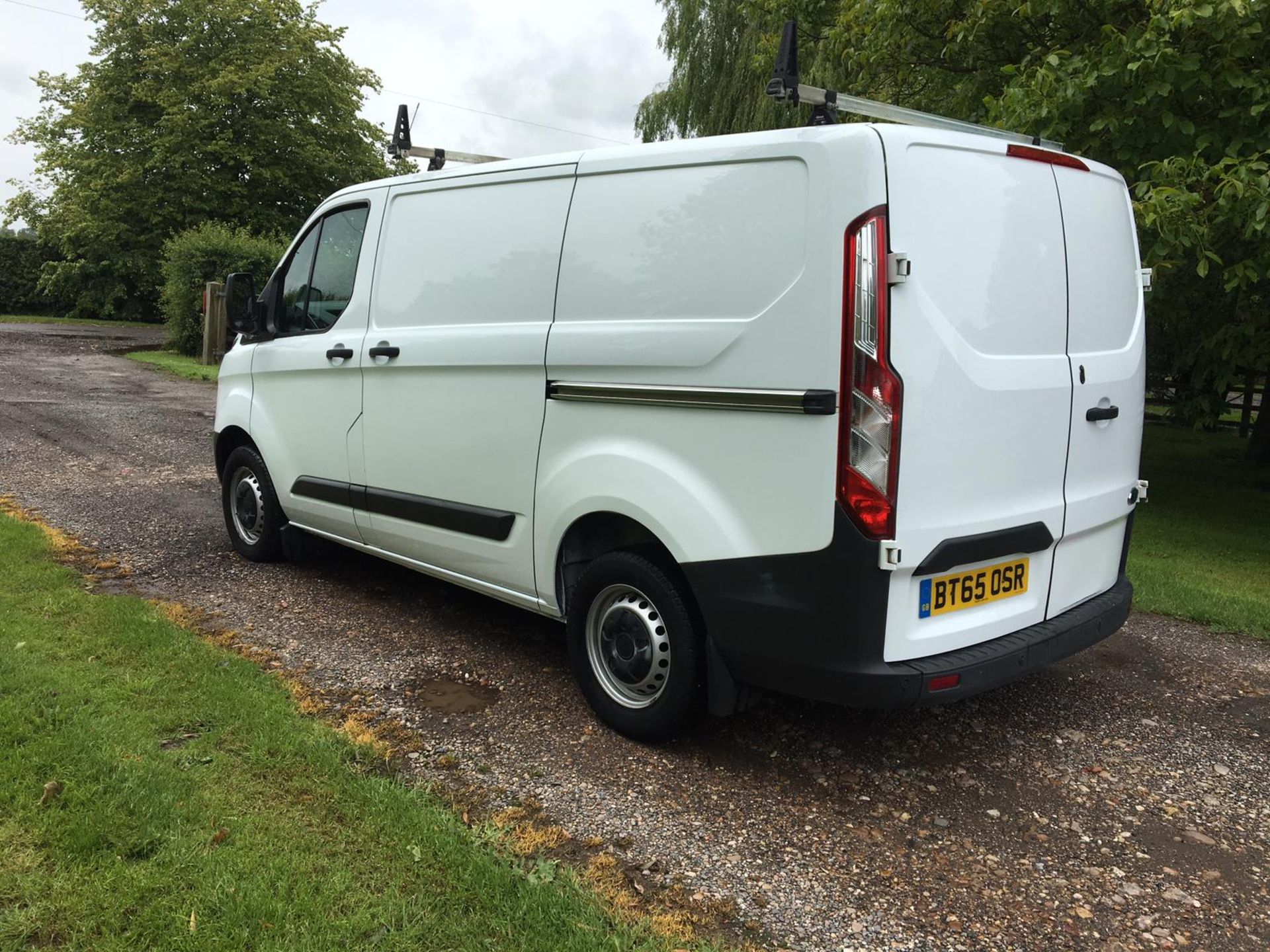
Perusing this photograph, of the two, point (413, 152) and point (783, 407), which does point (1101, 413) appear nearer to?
point (783, 407)

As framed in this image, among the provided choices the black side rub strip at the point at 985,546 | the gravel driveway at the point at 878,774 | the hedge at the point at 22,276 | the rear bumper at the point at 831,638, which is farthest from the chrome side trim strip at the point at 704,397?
the hedge at the point at 22,276

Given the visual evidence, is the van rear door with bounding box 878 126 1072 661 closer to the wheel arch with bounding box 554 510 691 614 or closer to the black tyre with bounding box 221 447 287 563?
the wheel arch with bounding box 554 510 691 614

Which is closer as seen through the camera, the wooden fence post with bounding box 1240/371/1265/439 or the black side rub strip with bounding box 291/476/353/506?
the black side rub strip with bounding box 291/476/353/506

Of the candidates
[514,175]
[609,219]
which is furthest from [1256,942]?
[514,175]

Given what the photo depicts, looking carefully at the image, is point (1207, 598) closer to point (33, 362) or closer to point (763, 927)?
point (763, 927)

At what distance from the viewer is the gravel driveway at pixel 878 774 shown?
8.91 feet

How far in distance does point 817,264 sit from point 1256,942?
2223 mm

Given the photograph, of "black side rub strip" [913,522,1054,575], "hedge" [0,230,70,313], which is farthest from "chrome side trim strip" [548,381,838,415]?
"hedge" [0,230,70,313]

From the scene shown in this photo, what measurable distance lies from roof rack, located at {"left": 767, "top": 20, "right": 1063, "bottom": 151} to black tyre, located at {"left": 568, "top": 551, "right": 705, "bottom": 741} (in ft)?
5.62

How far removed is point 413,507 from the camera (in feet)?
14.9

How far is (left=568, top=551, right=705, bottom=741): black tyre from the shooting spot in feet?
11.2

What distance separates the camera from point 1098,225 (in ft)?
11.8

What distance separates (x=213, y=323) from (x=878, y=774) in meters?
17.2

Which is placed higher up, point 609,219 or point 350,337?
point 609,219
